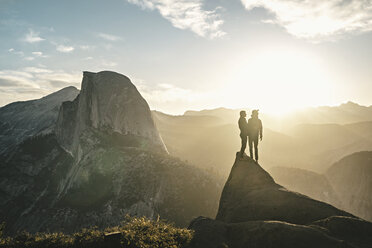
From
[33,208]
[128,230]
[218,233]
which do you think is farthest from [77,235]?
[33,208]

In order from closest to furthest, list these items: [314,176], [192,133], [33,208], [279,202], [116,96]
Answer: [279,202]
[33,208]
[116,96]
[314,176]
[192,133]

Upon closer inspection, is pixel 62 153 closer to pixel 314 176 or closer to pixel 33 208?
pixel 33 208

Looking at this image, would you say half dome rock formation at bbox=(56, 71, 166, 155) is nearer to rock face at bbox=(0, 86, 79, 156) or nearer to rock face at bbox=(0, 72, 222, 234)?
rock face at bbox=(0, 72, 222, 234)

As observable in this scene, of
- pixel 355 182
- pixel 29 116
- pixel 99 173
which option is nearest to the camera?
pixel 99 173

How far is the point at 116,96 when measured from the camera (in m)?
52.7

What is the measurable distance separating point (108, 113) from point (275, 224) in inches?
1884

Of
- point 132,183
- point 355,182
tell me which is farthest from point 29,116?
point 355,182

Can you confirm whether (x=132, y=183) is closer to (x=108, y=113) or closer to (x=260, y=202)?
(x=108, y=113)

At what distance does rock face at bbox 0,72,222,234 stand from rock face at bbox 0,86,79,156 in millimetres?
12762

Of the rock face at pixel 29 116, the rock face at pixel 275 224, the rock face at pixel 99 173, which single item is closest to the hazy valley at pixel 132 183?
the rock face at pixel 275 224

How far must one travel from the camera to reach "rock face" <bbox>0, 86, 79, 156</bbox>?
69981 millimetres

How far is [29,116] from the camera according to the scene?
78938 mm

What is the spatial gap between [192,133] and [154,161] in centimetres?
13356

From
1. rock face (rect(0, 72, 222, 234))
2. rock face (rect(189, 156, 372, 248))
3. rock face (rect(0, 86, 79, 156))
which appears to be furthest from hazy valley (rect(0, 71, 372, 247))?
rock face (rect(0, 86, 79, 156))
